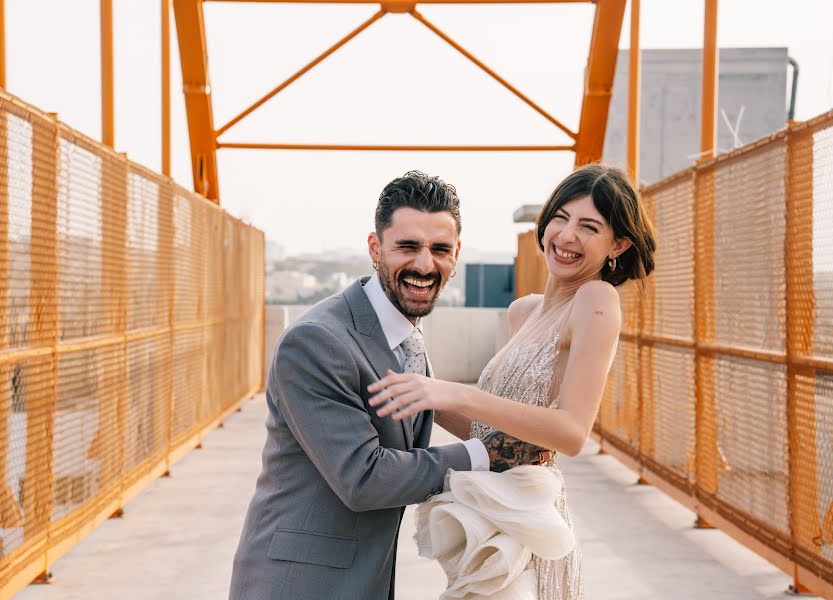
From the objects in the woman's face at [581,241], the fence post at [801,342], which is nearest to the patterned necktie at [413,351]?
the woman's face at [581,241]

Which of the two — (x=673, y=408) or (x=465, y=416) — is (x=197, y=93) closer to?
(x=673, y=408)

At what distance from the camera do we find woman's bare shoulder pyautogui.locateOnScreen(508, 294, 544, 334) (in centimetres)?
328

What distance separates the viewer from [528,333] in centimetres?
302

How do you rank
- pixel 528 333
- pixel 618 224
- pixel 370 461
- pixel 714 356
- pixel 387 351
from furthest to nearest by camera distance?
pixel 714 356 → pixel 528 333 → pixel 618 224 → pixel 387 351 → pixel 370 461

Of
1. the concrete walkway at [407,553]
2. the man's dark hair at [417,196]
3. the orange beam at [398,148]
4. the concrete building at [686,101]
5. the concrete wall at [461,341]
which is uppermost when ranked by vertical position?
the concrete building at [686,101]

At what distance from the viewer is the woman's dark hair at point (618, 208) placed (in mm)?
2785

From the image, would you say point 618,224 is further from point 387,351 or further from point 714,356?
point 714,356

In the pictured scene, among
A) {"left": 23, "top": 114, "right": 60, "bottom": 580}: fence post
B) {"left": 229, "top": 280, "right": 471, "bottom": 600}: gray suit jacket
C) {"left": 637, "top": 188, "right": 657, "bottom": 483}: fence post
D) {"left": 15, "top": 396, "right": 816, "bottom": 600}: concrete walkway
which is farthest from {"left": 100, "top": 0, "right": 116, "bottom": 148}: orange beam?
{"left": 229, "top": 280, "right": 471, "bottom": 600}: gray suit jacket

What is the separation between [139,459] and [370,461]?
572cm

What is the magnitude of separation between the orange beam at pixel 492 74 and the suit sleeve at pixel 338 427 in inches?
429

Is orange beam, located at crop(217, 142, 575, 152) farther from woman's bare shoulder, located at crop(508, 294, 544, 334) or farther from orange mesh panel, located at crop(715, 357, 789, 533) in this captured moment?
Answer: woman's bare shoulder, located at crop(508, 294, 544, 334)

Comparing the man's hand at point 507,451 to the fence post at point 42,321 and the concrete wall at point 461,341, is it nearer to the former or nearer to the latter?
the fence post at point 42,321

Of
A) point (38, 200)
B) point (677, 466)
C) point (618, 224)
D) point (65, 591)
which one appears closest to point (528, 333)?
point (618, 224)

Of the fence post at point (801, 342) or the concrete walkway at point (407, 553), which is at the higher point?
the fence post at point (801, 342)
